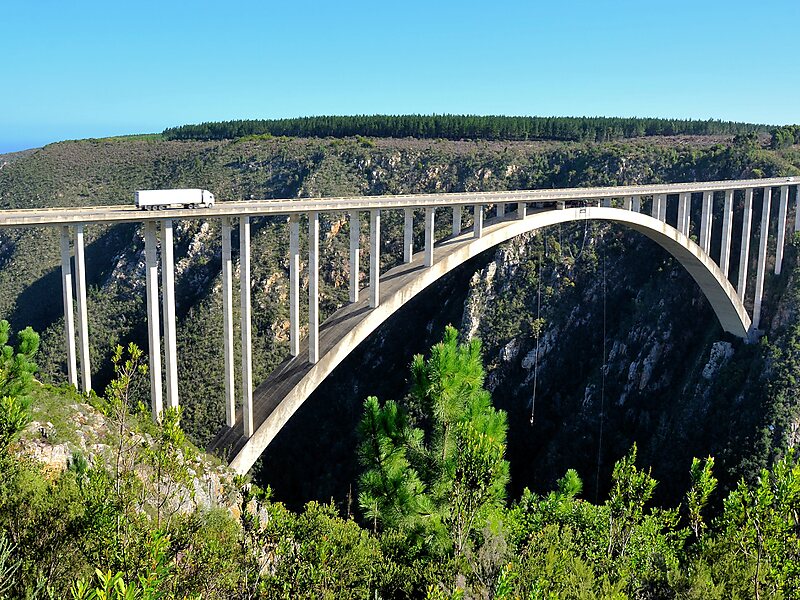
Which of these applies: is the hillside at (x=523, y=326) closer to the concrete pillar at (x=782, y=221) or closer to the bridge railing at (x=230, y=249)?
the concrete pillar at (x=782, y=221)

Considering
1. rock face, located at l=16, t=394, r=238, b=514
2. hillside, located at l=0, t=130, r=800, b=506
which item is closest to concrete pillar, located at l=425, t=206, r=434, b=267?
rock face, located at l=16, t=394, r=238, b=514

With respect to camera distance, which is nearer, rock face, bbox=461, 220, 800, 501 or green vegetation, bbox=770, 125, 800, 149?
rock face, bbox=461, 220, 800, 501

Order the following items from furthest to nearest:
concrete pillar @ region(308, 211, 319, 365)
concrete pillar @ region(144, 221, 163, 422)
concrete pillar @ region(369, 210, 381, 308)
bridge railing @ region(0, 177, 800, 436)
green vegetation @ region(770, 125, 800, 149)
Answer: green vegetation @ region(770, 125, 800, 149)
concrete pillar @ region(369, 210, 381, 308)
concrete pillar @ region(308, 211, 319, 365)
concrete pillar @ region(144, 221, 163, 422)
bridge railing @ region(0, 177, 800, 436)

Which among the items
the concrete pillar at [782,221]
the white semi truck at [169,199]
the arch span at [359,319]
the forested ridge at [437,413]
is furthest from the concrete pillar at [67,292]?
the concrete pillar at [782,221]

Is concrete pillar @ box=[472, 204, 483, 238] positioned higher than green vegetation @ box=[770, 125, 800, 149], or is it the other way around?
green vegetation @ box=[770, 125, 800, 149]

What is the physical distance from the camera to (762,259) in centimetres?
3112

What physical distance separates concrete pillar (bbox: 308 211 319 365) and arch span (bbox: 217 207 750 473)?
0.37m

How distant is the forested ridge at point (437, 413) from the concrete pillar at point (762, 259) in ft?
2.90

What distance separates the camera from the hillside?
102 feet

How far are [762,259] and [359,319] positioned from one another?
2200 centimetres

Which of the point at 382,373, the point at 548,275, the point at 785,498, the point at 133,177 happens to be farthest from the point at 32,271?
the point at 785,498

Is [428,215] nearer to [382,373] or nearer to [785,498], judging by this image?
[785,498]

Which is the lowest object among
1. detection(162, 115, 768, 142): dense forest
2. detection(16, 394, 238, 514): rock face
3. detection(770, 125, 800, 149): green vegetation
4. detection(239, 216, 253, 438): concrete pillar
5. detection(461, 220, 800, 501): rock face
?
detection(461, 220, 800, 501): rock face

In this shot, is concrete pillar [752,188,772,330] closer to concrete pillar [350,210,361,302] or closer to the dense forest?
concrete pillar [350,210,361,302]
